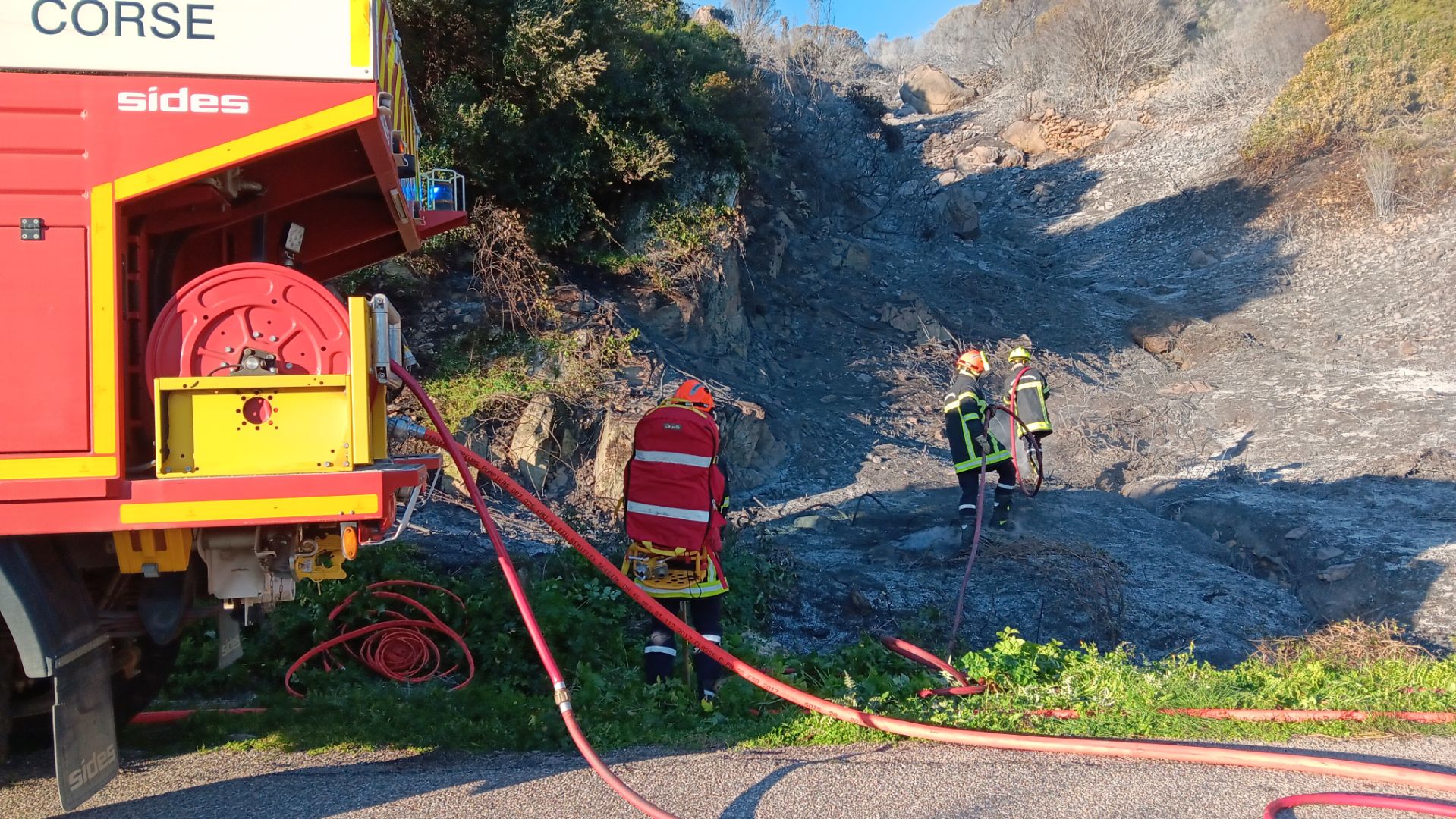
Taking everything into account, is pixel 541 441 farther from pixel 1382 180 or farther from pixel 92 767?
pixel 1382 180

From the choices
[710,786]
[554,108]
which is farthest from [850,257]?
[710,786]

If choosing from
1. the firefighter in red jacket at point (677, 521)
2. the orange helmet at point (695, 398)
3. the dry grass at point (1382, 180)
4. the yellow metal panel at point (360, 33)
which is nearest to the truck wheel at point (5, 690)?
the yellow metal panel at point (360, 33)

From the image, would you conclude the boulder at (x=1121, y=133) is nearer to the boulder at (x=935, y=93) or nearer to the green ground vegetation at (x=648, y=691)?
the boulder at (x=935, y=93)

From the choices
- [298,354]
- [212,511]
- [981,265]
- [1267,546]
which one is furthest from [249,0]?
[981,265]

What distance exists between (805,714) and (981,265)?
52.6 feet

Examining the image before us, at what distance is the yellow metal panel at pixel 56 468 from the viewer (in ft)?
10.2

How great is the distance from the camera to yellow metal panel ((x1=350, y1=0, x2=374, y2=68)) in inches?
133

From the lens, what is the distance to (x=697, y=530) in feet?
17.9

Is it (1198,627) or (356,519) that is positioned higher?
(356,519)

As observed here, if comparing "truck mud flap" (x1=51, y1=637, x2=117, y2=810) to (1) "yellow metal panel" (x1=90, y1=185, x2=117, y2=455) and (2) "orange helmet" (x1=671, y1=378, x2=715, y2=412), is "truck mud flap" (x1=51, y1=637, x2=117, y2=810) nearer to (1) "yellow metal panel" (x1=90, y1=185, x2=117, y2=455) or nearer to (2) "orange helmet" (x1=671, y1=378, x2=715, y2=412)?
(1) "yellow metal panel" (x1=90, y1=185, x2=117, y2=455)

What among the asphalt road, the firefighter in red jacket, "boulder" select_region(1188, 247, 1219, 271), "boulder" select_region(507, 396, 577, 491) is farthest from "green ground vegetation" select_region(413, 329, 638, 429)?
"boulder" select_region(1188, 247, 1219, 271)

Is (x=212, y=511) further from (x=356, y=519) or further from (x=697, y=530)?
(x=697, y=530)

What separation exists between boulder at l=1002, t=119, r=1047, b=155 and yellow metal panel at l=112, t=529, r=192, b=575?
25881mm

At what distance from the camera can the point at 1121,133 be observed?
26.0 meters
